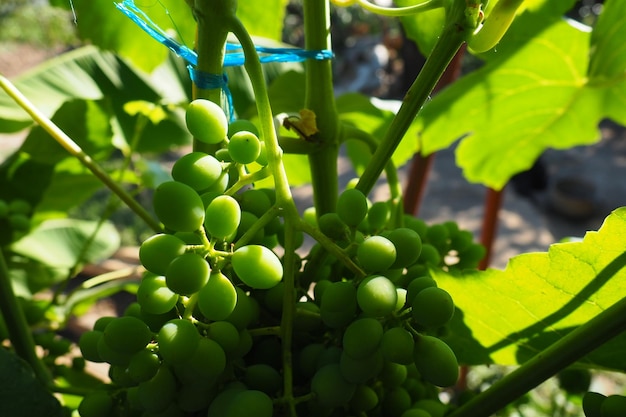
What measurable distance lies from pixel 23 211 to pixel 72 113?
111mm

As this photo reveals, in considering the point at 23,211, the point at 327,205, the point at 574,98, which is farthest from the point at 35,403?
the point at 574,98

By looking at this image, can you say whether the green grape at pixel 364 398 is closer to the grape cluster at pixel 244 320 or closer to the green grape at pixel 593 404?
the grape cluster at pixel 244 320

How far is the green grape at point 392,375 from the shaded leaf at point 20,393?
0.59ft

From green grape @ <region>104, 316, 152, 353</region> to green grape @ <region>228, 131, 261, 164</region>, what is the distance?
88mm

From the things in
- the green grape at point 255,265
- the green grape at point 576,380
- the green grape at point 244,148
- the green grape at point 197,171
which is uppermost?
the green grape at point 244,148

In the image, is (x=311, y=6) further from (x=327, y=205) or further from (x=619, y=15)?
(x=619, y=15)

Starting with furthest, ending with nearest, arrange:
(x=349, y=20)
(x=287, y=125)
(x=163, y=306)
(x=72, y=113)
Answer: (x=349, y=20) < (x=72, y=113) < (x=287, y=125) < (x=163, y=306)

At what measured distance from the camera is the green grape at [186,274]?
240mm

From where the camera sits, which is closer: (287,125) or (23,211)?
(287,125)

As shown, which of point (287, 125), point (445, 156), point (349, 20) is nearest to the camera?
point (287, 125)

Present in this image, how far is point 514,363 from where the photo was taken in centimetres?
40

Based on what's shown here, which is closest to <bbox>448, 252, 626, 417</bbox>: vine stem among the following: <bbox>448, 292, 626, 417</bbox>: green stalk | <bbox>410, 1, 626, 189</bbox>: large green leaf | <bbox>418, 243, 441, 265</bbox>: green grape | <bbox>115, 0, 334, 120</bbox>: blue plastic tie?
<bbox>448, 292, 626, 417</bbox>: green stalk

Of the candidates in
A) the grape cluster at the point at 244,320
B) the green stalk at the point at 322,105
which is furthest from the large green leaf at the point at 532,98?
the grape cluster at the point at 244,320

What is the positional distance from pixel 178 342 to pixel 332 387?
0.25 feet
